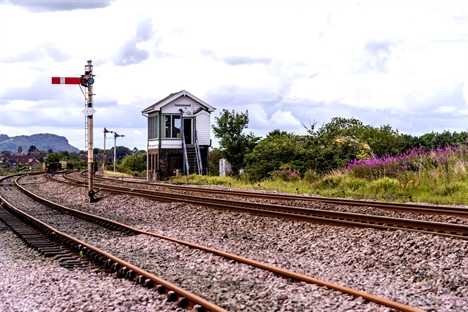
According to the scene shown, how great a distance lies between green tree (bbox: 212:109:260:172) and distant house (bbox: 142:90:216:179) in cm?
273

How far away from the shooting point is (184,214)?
16.3 meters

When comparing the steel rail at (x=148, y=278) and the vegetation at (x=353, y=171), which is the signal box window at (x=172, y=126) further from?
the steel rail at (x=148, y=278)

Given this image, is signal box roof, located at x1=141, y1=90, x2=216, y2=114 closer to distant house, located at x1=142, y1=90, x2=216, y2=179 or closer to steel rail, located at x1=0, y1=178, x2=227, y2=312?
distant house, located at x1=142, y1=90, x2=216, y2=179

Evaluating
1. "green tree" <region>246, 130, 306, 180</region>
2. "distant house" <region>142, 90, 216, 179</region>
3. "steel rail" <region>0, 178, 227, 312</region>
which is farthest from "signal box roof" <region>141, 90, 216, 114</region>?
"steel rail" <region>0, 178, 227, 312</region>

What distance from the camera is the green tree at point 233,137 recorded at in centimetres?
4784

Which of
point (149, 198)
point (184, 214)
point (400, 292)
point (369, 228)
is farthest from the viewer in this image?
point (149, 198)

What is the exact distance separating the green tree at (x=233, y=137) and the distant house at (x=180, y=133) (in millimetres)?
2732

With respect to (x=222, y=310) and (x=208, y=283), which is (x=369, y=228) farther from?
(x=222, y=310)

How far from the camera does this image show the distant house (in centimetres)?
4306

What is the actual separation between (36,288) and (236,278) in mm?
2667

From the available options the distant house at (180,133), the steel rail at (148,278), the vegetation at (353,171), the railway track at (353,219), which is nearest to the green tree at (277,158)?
the vegetation at (353,171)

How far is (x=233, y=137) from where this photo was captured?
1901 inches

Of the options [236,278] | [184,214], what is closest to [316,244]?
[236,278]

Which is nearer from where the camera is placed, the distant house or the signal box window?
the distant house
